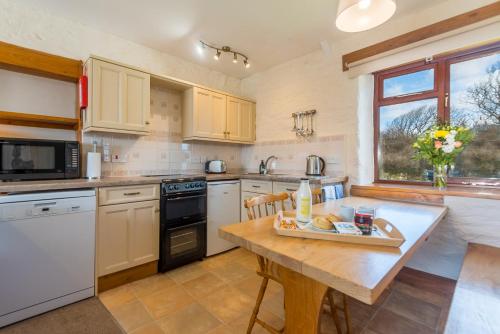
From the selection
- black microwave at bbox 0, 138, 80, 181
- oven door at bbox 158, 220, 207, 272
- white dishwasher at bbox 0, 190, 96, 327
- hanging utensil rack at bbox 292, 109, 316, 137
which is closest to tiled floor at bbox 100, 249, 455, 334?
oven door at bbox 158, 220, 207, 272

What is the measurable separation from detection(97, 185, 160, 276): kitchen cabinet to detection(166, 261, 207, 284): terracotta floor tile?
24 centimetres

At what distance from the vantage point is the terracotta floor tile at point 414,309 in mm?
1571

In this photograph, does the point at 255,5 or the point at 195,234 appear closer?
the point at 255,5

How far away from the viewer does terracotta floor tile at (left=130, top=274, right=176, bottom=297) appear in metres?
1.96

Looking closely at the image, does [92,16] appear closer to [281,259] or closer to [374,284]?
[281,259]

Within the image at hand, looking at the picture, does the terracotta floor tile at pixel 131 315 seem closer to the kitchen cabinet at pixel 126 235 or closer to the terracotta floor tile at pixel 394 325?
the kitchen cabinet at pixel 126 235

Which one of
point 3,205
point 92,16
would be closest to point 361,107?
point 92,16

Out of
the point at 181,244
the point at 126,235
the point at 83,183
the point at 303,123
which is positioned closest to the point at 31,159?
the point at 83,183

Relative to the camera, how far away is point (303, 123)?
9.88ft

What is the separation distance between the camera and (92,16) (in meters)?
2.22

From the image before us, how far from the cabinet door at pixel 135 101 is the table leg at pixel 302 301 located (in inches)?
82.6

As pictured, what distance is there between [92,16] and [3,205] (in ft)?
6.05

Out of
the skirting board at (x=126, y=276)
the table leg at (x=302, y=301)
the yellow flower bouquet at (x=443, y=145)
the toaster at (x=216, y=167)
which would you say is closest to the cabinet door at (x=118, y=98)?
the toaster at (x=216, y=167)

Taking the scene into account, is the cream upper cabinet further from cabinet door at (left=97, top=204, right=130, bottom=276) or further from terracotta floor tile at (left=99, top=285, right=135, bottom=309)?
terracotta floor tile at (left=99, top=285, right=135, bottom=309)
